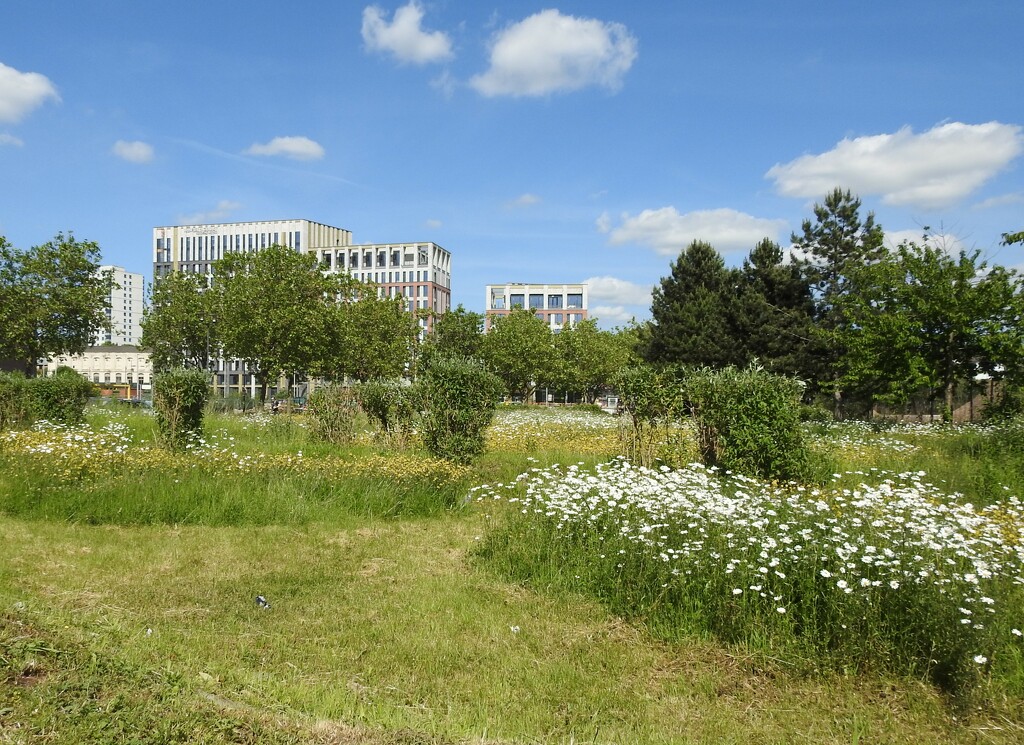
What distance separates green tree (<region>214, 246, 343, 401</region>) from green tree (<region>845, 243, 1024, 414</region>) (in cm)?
Answer: 2587

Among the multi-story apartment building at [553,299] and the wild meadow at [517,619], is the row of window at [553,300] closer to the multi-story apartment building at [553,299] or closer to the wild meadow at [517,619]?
the multi-story apartment building at [553,299]

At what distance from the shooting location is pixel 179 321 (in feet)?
158

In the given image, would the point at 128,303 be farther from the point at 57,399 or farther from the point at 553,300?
the point at 57,399

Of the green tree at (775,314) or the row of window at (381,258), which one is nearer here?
the green tree at (775,314)

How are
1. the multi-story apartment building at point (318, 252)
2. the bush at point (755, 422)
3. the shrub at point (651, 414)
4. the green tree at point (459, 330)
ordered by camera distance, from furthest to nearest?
the multi-story apartment building at point (318, 252)
the green tree at point (459, 330)
the shrub at point (651, 414)
the bush at point (755, 422)

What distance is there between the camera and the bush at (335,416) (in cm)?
1396

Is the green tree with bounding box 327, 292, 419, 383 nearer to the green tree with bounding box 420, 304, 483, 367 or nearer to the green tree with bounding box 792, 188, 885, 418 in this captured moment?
the green tree with bounding box 420, 304, 483, 367

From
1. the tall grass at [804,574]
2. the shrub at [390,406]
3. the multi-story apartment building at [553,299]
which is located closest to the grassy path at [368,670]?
the tall grass at [804,574]

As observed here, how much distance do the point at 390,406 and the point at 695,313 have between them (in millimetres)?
27005

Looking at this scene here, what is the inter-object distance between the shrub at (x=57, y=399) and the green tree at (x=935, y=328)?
21.8 metres

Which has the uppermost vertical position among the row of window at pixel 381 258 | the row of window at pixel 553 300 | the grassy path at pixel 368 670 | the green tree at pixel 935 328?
the row of window at pixel 381 258

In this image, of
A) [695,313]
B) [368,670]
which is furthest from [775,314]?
[368,670]

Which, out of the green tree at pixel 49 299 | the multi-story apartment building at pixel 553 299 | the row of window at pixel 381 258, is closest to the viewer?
the green tree at pixel 49 299

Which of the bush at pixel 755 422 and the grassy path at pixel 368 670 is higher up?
the bush at pixel 755 422
